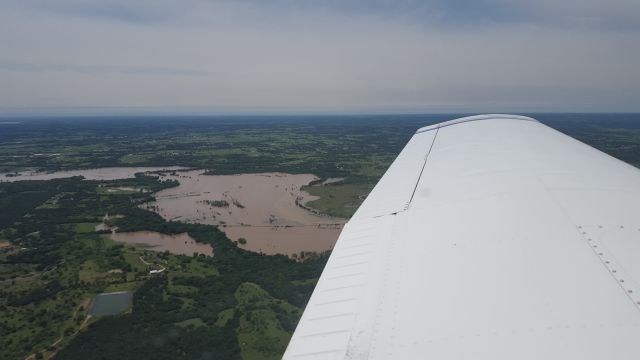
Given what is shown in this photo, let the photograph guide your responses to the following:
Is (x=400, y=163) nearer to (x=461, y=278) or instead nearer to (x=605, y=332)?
(x=461, y=278)

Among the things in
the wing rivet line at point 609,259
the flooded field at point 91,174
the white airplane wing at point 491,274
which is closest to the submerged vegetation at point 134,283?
the flooded field at point 91,174

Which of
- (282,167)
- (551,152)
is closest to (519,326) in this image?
(551,152)

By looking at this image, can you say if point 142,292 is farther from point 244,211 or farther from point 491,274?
point 491,274

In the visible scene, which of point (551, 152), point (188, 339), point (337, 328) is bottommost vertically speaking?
point (188, 339)

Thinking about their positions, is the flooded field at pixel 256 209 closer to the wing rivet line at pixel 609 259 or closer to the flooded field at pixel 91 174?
the flooded field at pixel 91 174

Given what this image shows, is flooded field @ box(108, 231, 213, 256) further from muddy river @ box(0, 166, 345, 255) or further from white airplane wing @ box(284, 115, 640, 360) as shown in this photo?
white airplane wing @ box(284, 115, 640, 360)

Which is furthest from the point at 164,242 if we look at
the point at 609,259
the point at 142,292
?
the point at 609,259

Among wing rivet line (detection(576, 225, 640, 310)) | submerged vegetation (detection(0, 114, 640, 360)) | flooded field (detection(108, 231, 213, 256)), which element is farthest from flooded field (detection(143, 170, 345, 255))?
wing rivet line (detection(576, 225, 640, 310))
